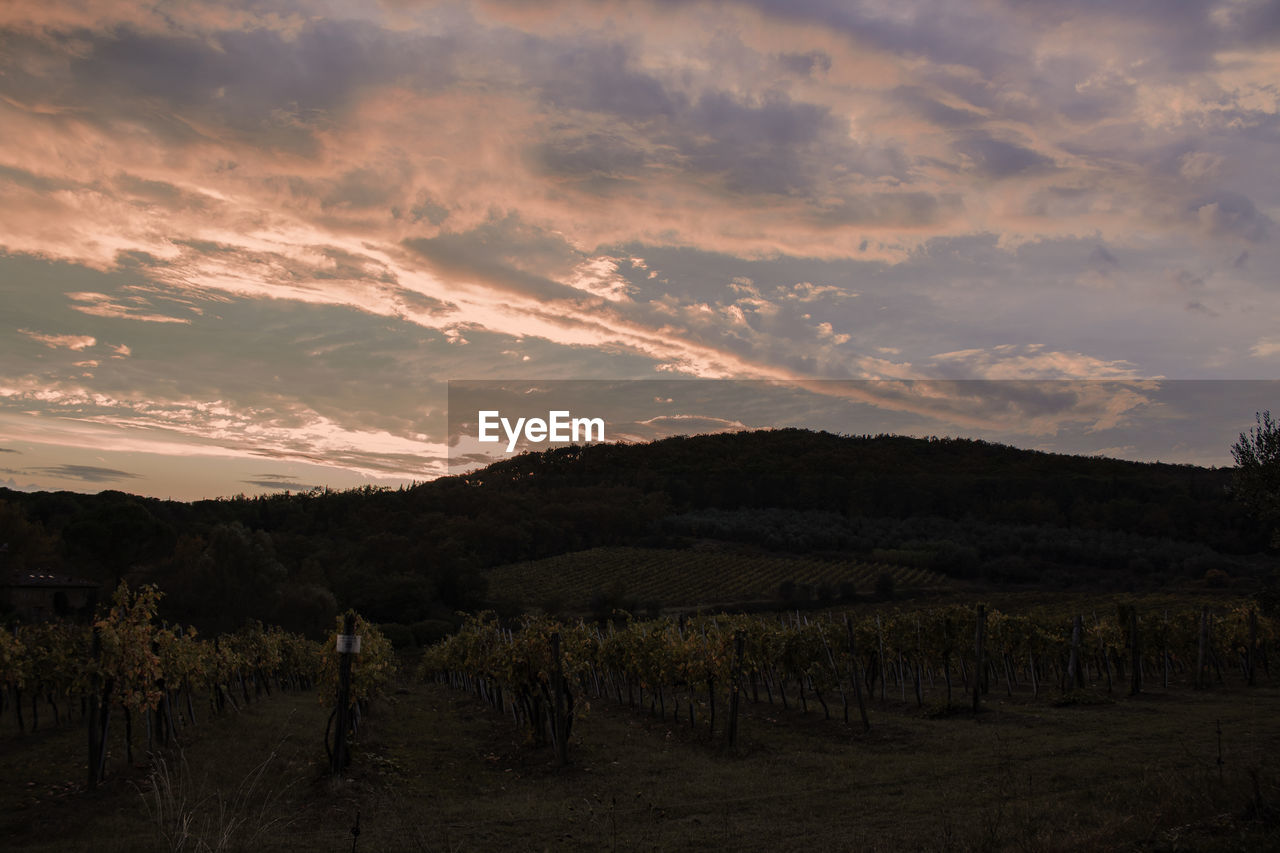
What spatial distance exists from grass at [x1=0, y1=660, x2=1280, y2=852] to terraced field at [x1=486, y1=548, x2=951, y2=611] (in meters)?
44.6

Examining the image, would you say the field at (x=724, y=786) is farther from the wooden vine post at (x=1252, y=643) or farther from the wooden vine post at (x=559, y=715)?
the wooden vine post at (x=1252, y=643)

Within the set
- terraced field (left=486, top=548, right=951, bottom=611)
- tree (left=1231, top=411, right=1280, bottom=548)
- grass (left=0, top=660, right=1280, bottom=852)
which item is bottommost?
terraced field (left=486, top=548, right=951, bottom=611)

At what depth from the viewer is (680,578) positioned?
234 ft

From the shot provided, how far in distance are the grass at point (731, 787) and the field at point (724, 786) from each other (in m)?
0.05

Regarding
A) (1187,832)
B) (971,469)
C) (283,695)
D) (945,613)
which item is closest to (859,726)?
(945,613)

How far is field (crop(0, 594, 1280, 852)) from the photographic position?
7.66 m

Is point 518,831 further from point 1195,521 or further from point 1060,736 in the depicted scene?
point 1195,521

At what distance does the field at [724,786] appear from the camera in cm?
766

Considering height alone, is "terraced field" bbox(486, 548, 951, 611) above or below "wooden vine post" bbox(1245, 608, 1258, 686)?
below

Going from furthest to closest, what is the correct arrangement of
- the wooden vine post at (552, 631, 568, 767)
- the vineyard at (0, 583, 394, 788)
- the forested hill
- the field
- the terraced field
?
1. the terraced field
2. the forested hill
3. the wooden vine post at (552, 631, 568, 767)
4. the vineyard at (0, 583, 394, 788)
5. the field

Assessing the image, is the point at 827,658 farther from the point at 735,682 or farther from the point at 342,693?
the point at 342,693

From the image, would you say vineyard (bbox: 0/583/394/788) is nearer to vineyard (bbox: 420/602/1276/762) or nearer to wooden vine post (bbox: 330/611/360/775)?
wooden vine post (bbox: 330/611/360/775)

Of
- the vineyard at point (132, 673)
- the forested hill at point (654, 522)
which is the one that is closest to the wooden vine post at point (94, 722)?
the vineyard at point (132, 673)

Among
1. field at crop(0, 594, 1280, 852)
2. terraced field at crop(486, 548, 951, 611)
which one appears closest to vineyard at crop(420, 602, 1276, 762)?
field at crop(0, 594, 1280, 852)
